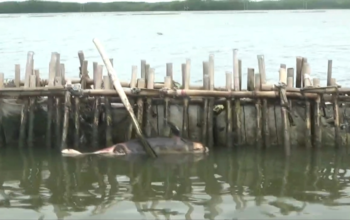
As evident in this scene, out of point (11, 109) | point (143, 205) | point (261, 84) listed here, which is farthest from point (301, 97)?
point (11, 109)

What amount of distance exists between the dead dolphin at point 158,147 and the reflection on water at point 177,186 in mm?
195

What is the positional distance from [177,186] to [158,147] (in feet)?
6.86

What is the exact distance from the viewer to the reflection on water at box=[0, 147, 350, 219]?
10414mm

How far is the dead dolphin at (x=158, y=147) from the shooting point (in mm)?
Result: 13773

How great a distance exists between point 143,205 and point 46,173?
3.00m

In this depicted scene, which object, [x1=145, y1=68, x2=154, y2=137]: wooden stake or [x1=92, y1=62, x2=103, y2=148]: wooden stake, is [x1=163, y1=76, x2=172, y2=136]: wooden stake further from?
[x1=92, y1=62, x2=103, y2=148]: wooden stake

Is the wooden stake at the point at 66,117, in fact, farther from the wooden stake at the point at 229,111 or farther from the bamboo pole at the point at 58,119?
the wooden stake at the point at 229,111

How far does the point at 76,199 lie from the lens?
11109 mm

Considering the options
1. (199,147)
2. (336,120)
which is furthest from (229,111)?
(336,120)

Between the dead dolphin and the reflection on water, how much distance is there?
20 cm

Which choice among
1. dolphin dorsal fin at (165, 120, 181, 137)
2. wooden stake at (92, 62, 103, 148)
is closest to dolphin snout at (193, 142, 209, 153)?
dolphin dorsal fin at (165, 120, 181, 137)

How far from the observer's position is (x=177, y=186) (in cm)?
1188

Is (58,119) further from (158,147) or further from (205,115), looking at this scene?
(205,115)

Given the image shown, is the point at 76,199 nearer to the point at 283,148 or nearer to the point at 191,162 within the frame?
the point at 191,162
